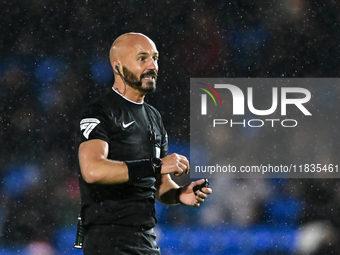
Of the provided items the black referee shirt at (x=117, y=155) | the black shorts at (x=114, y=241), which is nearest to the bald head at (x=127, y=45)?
the black referee shirt at (x=117, y=155)

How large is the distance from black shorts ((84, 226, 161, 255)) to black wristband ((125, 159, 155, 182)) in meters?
Answer: 0.30

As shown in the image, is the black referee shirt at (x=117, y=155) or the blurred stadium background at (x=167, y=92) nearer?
the black referee shirt at (x=117, y=155)

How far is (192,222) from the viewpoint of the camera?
4.94m

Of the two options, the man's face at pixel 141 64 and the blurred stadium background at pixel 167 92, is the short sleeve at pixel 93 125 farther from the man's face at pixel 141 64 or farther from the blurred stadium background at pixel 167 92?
the blurred stadium background at pixel 167 92

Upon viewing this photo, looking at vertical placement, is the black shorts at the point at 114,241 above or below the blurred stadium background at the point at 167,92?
below

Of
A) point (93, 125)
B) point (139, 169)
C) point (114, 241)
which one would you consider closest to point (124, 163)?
point (139, 169)

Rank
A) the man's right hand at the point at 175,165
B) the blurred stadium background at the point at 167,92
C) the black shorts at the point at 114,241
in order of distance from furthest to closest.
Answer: the blurred stadium background at the point at 167,92
the black shorts at the point at 114,241
the man's right hand at the point at 175,165

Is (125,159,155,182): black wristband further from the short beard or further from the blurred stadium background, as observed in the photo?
the blurred stadium background

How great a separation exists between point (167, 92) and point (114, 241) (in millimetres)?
2757

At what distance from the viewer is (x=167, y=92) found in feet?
16.2

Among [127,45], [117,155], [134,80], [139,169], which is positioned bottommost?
[139,169]

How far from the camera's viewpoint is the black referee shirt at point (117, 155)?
7.73 ft

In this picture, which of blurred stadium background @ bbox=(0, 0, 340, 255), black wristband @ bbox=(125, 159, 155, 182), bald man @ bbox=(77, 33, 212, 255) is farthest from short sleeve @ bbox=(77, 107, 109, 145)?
blurred stadium background @ bbox=(0, 0, 340, 255)

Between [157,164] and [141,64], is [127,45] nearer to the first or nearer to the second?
[141,64]
